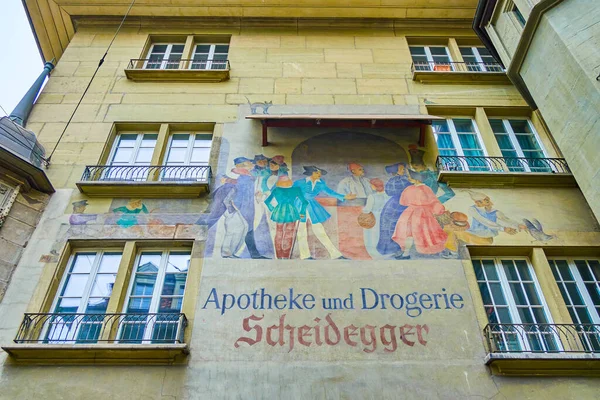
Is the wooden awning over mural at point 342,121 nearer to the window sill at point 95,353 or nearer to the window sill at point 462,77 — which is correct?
the window sill at point 462,77

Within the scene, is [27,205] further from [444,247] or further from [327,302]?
[444,247]

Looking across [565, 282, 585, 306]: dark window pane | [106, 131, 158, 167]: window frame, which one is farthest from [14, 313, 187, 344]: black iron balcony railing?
[565, 282, 585, 306]: dark window pane

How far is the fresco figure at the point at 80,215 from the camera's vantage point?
8875 millimetres

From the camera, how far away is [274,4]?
13500 mm

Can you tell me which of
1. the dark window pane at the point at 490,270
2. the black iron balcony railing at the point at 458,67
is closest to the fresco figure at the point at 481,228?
the dark window pane at the point at 490,270

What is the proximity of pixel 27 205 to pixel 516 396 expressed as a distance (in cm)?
889

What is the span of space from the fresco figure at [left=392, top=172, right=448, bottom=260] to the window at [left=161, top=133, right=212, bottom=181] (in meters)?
4.08

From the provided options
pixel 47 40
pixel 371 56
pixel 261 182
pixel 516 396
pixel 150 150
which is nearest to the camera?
pixel 516 396

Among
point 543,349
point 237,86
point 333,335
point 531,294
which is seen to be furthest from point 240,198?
point 543,349

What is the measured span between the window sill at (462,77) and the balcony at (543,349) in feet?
21.8

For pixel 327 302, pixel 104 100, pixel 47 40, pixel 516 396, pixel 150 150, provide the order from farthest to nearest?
pixel 47 40, pixel 104 100, pixel 150 150, pixel 327 302, pixel 516 396

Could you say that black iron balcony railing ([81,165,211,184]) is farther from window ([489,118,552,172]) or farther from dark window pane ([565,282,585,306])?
dark window pane ([565,282,585,306])

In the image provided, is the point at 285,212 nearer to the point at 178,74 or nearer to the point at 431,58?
the point at 178,74

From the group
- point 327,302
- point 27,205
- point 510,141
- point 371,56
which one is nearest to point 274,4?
point 371,56
